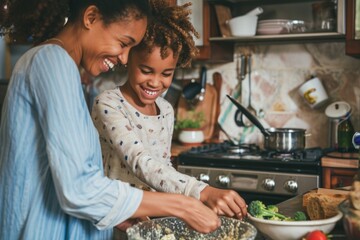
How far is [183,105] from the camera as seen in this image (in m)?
3.54

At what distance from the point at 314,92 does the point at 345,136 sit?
1.13 ft

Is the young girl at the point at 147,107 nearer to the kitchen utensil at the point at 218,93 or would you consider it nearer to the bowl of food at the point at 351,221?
the bowl of food at the point at 351,221

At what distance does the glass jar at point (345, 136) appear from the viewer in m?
2.91

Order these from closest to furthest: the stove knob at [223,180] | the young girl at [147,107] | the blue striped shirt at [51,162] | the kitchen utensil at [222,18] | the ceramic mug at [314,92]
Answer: the blue striped shirt at [51,162] < the young girl at [147,107] < the stove knob at [223,180] < the ceramic mug at [314,92] < the kitchen utensil at [222,18]

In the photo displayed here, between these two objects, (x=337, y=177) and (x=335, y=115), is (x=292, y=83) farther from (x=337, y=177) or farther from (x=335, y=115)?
(x=337, y=177)

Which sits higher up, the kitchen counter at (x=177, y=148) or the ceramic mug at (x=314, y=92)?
the ceramic mug at (x=314, y=92)

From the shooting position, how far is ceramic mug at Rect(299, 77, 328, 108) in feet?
10.2

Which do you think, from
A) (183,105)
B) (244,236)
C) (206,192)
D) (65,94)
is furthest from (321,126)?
(65,94)

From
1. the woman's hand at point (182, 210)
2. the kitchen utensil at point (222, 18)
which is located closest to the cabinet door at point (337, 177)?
the kitchen utensil at point (222, 18)

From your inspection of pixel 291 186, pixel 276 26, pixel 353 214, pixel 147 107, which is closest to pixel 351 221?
pixel 353 214

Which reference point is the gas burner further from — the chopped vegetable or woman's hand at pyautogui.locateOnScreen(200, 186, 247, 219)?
the chopped vegetable

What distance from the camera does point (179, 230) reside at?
1.27 meters

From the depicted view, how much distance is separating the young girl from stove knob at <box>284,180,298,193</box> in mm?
905

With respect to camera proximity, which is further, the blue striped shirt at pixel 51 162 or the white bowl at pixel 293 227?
the white bowl at pixel 293 227
